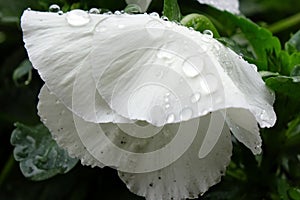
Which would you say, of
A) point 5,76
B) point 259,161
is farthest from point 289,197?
point 5,76

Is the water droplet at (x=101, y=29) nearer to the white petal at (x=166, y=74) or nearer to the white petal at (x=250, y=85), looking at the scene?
the white petal at (x=166, y=74)

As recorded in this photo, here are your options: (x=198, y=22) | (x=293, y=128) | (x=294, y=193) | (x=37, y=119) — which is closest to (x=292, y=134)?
(x=293, y=128)

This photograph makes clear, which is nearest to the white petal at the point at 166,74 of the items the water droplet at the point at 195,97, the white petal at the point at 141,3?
the water droplet at the point at 195,97

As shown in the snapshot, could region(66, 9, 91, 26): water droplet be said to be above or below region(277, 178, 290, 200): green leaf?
above

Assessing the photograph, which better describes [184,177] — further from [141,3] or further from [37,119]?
[37,119]

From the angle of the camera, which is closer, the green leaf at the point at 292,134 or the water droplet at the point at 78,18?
the water droplet at the point at 78,18

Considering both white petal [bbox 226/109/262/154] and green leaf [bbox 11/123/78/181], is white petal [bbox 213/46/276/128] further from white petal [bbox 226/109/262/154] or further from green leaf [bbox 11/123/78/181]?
green leaf [bbox 11/123/78/181]

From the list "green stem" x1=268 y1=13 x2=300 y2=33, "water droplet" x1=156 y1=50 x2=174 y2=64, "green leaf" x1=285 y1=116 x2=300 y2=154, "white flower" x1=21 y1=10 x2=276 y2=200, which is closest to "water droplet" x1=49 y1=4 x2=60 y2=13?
"white flower" x1=21 y1=10 x2=276 y2=200
